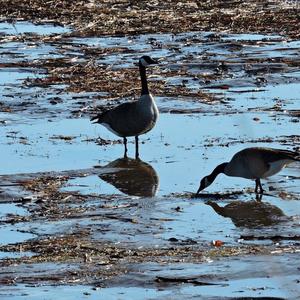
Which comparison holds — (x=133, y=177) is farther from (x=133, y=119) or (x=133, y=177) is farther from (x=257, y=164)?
(x=257, y=164)

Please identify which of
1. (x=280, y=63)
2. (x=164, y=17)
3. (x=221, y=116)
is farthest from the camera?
(x=164, y=17)

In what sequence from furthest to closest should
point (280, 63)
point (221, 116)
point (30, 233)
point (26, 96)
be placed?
point (280, 63)
point (26, 96)
point (221, 116)
point (30, 233)

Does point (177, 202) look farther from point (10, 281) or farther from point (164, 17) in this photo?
point (164, 17)

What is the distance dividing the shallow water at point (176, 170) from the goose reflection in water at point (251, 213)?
0.01 meters

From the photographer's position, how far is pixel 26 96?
18.5 metres

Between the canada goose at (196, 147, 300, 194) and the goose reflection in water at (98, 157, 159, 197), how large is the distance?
77cm

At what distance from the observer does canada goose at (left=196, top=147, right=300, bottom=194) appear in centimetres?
1159

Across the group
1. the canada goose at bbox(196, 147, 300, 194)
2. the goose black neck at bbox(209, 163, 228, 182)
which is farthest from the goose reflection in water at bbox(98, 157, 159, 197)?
the canada goose at bbox(196, 147, 300, 194)

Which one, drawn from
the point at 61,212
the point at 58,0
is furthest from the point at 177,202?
the point at 58,0

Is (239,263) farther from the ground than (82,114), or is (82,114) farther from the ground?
(239,263)

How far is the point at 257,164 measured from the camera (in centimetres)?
1166

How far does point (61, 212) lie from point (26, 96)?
7.62 m

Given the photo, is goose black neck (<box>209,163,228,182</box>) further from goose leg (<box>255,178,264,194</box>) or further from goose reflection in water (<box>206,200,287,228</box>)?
goose reflection in water (<box>206,200,287,228</box>)

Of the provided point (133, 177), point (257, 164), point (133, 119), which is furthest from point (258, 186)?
point (133, 119)
